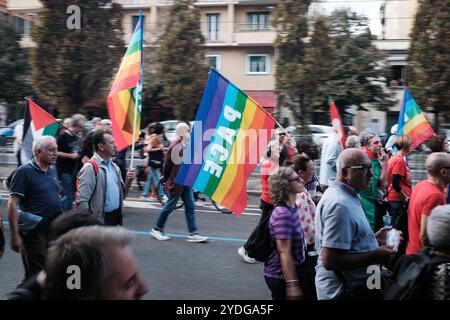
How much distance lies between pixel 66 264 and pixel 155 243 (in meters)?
6.00

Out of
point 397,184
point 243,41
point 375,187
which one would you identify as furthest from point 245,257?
point 243,41

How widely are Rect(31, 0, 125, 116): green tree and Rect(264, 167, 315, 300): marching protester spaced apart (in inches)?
733

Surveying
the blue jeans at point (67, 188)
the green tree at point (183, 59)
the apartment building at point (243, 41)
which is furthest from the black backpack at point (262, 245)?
the apartment building at point (243, 41)

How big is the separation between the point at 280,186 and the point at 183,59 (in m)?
22.9

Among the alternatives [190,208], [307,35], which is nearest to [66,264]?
[190,208]

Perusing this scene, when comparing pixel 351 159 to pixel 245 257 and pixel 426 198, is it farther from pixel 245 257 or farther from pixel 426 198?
pixel 245 257

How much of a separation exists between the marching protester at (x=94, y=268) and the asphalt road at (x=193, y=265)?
3.63 meters

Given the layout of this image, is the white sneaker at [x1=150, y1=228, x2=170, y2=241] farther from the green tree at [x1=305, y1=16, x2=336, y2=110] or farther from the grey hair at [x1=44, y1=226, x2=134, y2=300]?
the green tree at [x1=305, y1=16, x2=336, y2=110]

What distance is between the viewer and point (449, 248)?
2672 millimetres

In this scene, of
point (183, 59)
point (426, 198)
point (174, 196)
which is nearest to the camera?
point (426, 198)

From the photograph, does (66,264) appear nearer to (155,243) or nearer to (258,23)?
(155,243)

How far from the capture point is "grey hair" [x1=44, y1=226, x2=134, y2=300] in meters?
1.74

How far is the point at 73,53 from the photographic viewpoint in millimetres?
21266

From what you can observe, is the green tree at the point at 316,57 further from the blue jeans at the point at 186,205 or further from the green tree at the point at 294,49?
the blue jeans at the point at 186,205
